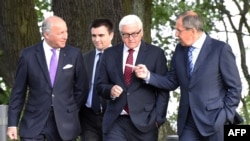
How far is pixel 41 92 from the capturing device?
7.66 m

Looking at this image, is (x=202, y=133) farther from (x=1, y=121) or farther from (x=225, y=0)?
(x=225, y=0)

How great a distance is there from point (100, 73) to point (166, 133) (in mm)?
4502

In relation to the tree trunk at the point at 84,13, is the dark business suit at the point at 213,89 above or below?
below

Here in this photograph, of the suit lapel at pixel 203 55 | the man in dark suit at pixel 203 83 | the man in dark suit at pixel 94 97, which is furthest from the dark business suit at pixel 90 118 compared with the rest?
the suit lapel at pixel 203 55

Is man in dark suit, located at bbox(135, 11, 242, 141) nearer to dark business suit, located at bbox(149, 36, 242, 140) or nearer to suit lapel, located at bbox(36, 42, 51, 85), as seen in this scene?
dark business suit, located at bbox(149, 36, 242, 140)

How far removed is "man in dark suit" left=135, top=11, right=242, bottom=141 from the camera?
7.13 m

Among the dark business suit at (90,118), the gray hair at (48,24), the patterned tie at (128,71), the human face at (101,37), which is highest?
the gray hair at (48,24)

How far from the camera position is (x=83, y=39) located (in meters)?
10.9

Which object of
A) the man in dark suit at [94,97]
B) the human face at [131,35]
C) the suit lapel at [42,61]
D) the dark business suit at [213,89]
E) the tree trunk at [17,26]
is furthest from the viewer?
the tree trunk at [17,26]

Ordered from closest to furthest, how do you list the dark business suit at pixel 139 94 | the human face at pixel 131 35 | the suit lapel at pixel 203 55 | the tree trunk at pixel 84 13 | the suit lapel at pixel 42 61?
the suit lapel at pixel 203 55 < the human face at pixel 131 35 < the dark business suit at pixel 139 94 < the suit lapel at pixel 42 61 < the tree trunk at pixel 84 13

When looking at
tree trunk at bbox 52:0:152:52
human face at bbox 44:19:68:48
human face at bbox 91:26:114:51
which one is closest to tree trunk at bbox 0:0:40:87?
tree trunk at bbox 52:0:152:52

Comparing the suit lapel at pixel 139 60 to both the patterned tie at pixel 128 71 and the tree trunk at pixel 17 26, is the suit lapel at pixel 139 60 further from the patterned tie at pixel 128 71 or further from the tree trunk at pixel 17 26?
the tree trunk at pixel 17 26

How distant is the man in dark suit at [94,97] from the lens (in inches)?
322

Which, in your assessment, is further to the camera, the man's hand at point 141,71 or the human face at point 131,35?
the human face at point 131,35
